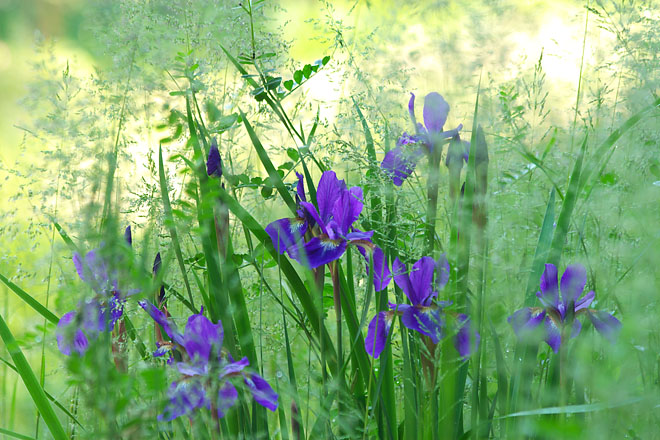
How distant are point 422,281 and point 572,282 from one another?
0.50 feet

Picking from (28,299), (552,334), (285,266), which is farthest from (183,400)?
(552,334)

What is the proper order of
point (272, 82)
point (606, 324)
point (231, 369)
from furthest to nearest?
point (272, 82) → point (606, 324) → point (231, 369)

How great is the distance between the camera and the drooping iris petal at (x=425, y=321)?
0.62 m

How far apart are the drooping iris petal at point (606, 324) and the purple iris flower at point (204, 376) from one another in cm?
34

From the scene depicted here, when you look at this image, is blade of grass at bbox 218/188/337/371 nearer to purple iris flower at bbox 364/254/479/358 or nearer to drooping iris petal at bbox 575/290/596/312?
purple iris flower at bbox 364/254/479/358

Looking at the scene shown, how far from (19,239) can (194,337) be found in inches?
23.1

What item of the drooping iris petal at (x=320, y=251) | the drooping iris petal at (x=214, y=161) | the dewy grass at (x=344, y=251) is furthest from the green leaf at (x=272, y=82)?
the drooping iris petal at (x=320, y=251)

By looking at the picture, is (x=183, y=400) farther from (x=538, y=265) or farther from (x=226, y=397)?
(x=538, y=265)

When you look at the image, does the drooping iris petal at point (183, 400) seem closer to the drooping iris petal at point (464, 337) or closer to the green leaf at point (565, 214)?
the drooping iris petal at point (464, 337)

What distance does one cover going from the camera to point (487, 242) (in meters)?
0.68

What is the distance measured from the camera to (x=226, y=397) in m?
0.58

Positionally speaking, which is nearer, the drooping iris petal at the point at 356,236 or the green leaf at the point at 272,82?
the drooping iris petal at the point at 356,236

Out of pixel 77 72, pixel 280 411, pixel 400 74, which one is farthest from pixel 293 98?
pixel 280 411

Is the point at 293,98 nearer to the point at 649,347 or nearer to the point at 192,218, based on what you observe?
the point at 192,218
